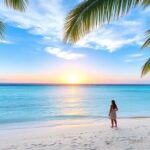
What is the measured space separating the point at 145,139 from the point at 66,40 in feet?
22.1

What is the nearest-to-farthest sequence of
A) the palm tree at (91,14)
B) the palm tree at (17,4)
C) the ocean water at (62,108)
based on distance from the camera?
the palm tree at (91,14) < the palm tree at (17,4) < the ocean water at (62,108)

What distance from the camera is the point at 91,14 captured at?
3.69 meters

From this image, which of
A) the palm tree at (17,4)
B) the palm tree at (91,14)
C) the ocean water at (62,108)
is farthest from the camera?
the ocean water at (62,108)

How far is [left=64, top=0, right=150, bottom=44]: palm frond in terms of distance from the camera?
3.56 m

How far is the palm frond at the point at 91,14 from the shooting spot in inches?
140

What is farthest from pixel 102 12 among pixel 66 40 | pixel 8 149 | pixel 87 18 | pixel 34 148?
pixel 8 149

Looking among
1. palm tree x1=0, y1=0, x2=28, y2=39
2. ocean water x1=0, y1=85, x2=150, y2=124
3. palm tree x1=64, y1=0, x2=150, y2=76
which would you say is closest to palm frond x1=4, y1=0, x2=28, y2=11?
palm tree x1=0, y1=0, x2=28, y2=39

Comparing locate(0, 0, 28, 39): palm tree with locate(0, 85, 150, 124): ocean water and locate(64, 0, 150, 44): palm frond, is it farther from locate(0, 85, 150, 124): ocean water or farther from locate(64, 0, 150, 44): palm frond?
locate(0, 85, 150, 124): ocean water

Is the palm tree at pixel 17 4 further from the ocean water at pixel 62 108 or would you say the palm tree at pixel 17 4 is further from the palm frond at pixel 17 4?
the ocean water at pixel 62 108

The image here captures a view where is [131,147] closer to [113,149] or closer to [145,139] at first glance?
[113,149]

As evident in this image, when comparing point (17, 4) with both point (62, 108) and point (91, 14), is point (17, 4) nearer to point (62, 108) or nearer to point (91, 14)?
point (91, 14)

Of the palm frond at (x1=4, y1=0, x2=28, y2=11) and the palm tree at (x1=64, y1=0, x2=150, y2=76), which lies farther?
the palm frond at (x1=4, y1=0, x2=28, y2=11)

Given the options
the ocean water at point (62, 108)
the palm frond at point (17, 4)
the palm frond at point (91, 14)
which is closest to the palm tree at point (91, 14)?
the palm frond at point (91, 14)

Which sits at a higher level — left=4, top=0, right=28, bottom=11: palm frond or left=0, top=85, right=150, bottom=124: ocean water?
left=4, top=0, right=28, bottom=11: palm frond
